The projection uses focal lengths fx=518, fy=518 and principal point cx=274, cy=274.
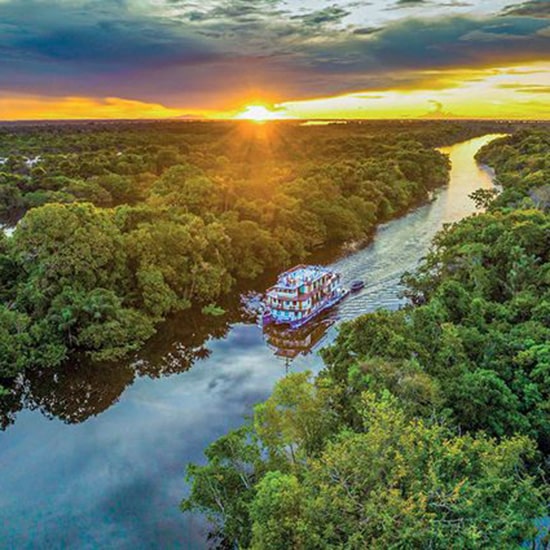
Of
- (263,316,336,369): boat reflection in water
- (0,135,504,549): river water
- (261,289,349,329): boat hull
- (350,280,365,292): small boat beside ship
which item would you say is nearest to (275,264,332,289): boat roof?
(261,289,349,329): boat hull

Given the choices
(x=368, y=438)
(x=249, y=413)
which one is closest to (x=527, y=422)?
(x=368, y=438)

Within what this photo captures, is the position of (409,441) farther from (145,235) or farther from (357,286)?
(357,286)

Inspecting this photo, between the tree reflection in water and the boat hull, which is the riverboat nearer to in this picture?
the boat hull

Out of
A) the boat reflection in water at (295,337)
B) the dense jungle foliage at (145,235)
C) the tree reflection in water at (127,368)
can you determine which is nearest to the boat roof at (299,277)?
the boat reflection in water at (295,337)

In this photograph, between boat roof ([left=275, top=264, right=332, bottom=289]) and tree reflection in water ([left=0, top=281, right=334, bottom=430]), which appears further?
boat roof ([left=275, top=264, right=332, bottom=289])

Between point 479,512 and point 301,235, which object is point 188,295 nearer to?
point 301,235

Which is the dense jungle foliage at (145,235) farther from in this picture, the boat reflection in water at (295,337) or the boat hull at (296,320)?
the boat reflection in water at (295,337)
